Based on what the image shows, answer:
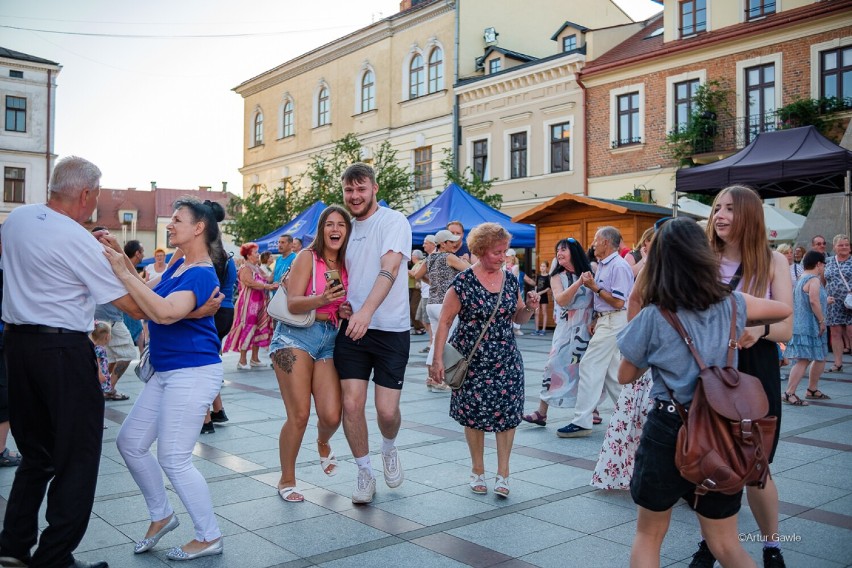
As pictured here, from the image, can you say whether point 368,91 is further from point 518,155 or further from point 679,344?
point 679,344

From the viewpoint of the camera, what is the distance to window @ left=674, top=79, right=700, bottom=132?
22.5m

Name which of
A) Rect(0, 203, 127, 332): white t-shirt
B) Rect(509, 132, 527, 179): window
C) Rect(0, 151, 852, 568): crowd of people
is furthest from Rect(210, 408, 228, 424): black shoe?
Rect(509, 132, 527, 179): window

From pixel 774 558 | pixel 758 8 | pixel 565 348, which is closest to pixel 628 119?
pixel 758 8

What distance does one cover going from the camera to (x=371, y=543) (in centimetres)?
405

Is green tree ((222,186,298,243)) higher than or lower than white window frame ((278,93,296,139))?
lower

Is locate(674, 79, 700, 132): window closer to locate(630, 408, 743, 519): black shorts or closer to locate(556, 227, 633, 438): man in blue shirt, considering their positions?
locate(556, 227, 633, 438): man in blue shirt

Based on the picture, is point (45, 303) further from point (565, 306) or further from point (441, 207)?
point (441, 207)

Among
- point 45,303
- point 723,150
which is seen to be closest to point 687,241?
point 45,303

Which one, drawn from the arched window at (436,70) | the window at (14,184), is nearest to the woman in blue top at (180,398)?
the arched window at (436,70)

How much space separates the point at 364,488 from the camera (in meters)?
4.73

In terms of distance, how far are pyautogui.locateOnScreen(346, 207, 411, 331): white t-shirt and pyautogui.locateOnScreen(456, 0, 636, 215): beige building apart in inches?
839

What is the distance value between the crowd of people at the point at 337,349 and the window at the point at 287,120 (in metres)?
33.5

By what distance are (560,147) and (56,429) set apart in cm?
2399

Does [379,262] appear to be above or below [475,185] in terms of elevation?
below
